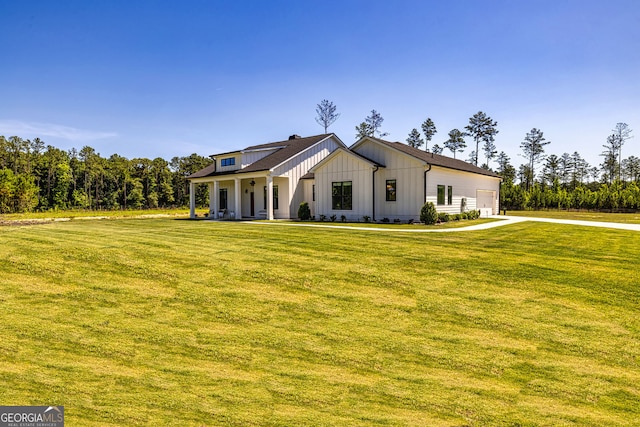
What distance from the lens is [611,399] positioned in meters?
3.88

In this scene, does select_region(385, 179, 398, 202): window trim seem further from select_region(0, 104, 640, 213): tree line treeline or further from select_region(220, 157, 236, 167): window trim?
select_region(0, 104, 640, 213): tree line treeline

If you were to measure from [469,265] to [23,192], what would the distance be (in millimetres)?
54737

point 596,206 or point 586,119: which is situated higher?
point 586,119

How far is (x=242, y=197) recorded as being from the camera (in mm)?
29641

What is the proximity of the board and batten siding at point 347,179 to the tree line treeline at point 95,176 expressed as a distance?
4096cm

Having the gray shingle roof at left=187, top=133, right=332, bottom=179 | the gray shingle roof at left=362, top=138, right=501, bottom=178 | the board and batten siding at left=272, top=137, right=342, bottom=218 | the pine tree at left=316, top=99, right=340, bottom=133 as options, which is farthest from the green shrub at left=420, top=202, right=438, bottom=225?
the pine tree at left=316, top=99, right=340, bottom=133

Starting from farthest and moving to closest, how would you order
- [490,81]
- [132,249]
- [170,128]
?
[170,128], [490,81], [132,249]

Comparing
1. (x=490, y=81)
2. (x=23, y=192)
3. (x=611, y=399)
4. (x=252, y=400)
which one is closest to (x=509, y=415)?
(x=611, y=399)

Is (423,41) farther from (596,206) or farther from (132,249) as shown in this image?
(596,206)

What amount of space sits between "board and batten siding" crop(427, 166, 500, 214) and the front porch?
34.4 feet

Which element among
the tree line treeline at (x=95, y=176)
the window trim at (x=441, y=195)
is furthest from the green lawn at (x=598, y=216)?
the tree line treeline at (x=95, y=176)

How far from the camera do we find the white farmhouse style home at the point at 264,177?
83.9 feet

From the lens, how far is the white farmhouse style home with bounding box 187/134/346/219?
25562 millimetres

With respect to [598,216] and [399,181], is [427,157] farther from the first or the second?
[598,216]
